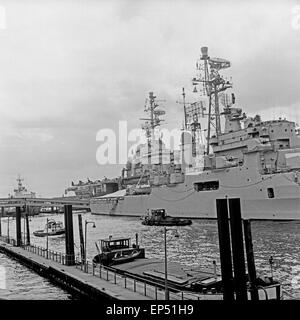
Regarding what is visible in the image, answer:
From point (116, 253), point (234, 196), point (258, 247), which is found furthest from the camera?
point (234, 196)

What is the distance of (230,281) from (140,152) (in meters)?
52.9

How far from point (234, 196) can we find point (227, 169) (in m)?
2.41

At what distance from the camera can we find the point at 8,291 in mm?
12688

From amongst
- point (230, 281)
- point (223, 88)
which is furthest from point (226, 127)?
point (230, 281)

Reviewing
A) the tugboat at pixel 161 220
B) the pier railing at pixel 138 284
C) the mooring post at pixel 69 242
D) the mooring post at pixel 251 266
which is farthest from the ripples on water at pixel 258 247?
the mooring post at pixel 251 266

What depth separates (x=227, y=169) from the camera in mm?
31875

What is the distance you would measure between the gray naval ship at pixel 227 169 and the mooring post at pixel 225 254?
66.7 ft

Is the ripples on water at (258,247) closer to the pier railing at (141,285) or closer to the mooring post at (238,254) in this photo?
A: the pier railing at (141,285)

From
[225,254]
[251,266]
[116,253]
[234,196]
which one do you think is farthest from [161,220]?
[225,254]

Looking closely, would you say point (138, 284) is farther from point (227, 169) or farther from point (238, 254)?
point (227, 169)

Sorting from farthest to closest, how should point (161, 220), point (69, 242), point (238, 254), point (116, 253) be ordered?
point (161, 220), point (116, 253), point (69, 242), point (238, 254)

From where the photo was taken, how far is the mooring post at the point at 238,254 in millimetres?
6586

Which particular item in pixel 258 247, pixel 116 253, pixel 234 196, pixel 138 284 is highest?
pixel 234 196
